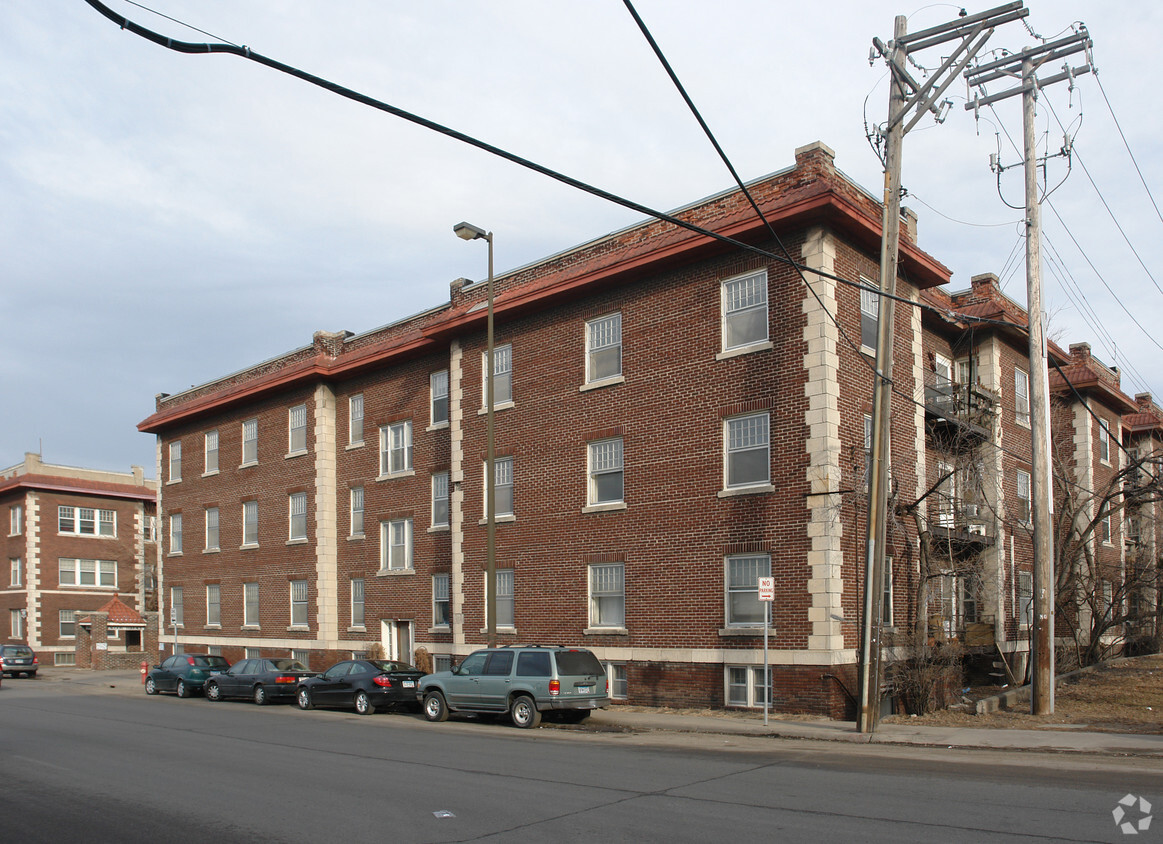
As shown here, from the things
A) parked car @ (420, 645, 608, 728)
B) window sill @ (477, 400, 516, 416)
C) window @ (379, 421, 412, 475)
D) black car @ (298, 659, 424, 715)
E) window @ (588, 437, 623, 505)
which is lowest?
black car @ (298, 659, 424, 715)

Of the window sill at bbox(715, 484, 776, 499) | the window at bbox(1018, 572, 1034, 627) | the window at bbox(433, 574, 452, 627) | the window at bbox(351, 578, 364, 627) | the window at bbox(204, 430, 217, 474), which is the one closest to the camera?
the window sill at bbox(715, 484, 776, 499)

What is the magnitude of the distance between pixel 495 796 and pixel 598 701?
8.46m

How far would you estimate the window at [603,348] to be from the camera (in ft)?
81.1

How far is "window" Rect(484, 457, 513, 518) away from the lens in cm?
2706

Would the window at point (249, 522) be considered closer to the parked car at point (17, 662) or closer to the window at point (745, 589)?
the parked car at point (17, 662)

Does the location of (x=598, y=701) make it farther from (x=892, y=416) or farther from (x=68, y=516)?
(x=68, y=516)

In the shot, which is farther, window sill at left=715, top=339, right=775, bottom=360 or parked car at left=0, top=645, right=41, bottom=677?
parked car at left=0, top=645, right=41, bottom=677

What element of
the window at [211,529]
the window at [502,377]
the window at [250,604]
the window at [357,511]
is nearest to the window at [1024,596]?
the window at [502,377]

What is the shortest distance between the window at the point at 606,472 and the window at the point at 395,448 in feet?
27.7

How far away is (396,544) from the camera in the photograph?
3166 cm

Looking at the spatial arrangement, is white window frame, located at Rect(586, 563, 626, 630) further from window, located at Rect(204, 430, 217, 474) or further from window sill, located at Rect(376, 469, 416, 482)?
window, located at Rect(204, 430, 217, 474)

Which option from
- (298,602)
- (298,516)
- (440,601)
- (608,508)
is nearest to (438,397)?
(440,601)

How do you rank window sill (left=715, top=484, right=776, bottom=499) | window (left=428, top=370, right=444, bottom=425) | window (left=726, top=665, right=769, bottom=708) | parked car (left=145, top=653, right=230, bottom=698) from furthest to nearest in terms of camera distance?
window (left=428, top=370, right=444, bottom=425) → parked car (left=145, top=653, right=230, bottom=698) → window sill (left=715, top=484, right=776, bottom=499) → window (left=726, top=665, right=769, bottom=708)

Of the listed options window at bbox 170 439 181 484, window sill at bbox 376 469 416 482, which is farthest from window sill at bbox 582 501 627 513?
window at bbox 170 439 181 484
